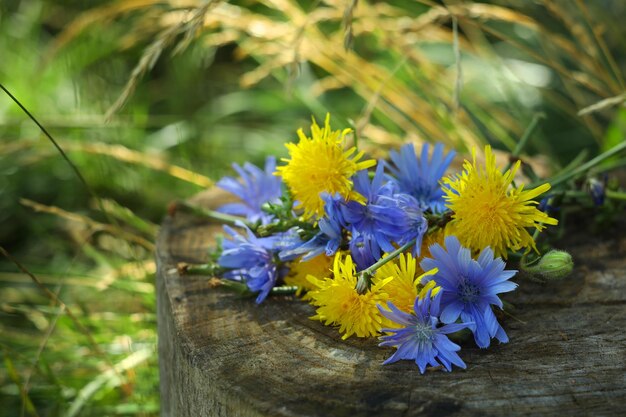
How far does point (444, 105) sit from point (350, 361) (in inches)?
48.6

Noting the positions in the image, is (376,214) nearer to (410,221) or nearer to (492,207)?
(410,221)

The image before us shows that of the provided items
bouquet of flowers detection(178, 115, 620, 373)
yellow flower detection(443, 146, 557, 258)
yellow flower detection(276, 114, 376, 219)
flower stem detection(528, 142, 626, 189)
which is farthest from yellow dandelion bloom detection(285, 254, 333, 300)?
flower stem detection(528, 142, 626, 189)

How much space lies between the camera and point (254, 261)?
1220mm

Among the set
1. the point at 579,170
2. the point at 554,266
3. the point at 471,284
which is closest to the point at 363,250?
the point at 471,284

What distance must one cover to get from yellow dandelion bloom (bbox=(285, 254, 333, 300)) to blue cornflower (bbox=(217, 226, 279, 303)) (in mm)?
30

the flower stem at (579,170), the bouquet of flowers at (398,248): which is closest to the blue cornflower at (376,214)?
the bouquet of flowers at (398,248)

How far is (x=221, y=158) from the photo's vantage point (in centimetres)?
274

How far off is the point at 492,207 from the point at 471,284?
0.35 ft

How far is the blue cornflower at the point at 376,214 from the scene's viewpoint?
1.11 meters

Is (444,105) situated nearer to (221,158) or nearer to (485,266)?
(221,158)

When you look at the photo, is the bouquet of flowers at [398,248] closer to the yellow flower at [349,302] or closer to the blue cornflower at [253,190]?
the yellow flower at [349,302]

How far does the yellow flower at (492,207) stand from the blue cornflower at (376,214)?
0.09 metres

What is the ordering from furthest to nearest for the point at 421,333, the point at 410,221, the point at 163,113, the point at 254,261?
the point at 163,113, the point at 254,261, the point at 410,221, the point at 421,333

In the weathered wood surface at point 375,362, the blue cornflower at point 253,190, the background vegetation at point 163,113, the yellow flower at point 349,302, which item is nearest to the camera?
the weathered wood surface at point 375,362
